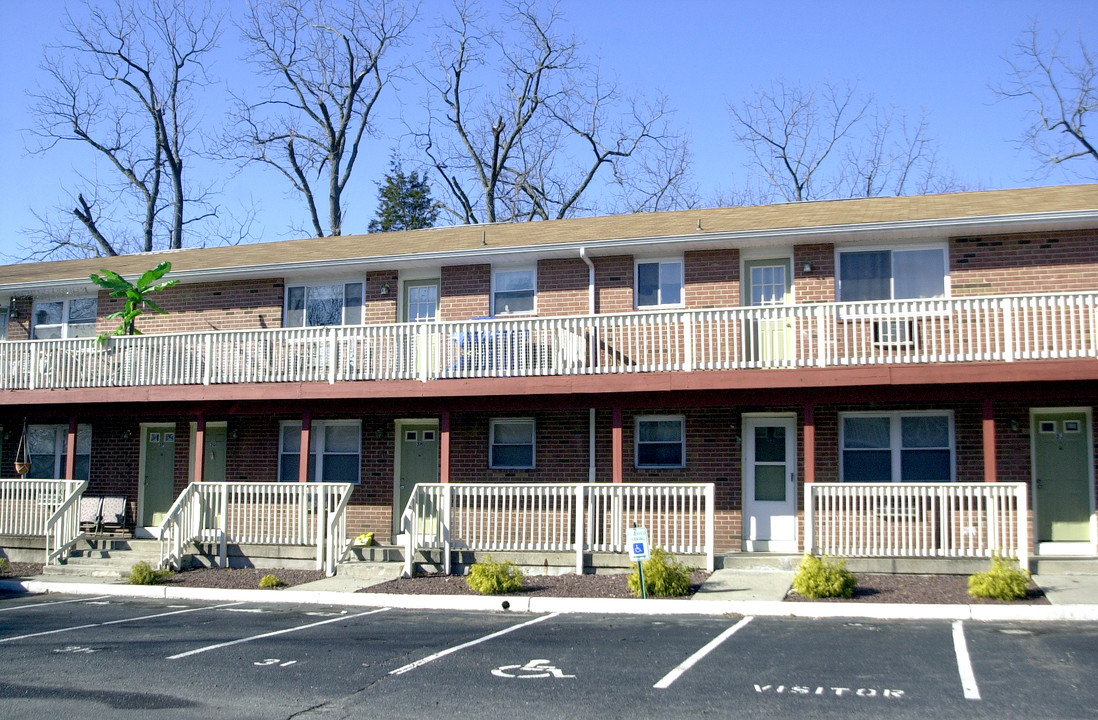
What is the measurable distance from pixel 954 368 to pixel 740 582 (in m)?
4.35

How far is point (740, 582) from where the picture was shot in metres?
14.1

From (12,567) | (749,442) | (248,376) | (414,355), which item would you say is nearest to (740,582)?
(749,442)

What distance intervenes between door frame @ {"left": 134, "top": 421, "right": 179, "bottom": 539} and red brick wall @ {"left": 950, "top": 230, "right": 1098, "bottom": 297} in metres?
14.9

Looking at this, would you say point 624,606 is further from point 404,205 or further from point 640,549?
point 404,205

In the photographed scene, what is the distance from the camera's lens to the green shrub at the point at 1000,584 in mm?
12164

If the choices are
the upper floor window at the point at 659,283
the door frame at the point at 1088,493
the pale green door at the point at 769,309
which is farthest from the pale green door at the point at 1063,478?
the upper floor window at the point at 659,283

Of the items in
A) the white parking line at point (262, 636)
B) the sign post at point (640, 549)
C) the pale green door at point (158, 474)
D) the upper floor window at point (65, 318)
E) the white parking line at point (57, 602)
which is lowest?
the white parking line at point (57, 602)

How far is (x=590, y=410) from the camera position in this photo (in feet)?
59.0

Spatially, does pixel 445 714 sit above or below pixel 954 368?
below

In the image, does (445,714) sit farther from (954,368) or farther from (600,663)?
(954,368)

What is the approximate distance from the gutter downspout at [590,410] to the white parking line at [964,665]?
7.76m

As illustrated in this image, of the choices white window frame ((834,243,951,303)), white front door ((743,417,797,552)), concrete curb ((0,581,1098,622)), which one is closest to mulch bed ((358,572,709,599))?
concrete curb ((0,581,1098,622))

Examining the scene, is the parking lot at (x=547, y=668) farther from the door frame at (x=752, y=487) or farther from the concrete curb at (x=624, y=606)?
the door frame at (x=752, y=487)

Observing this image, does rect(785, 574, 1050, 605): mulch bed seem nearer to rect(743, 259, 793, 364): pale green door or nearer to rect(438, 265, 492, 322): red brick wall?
rect(743, 259, 793, 364): pale green door
